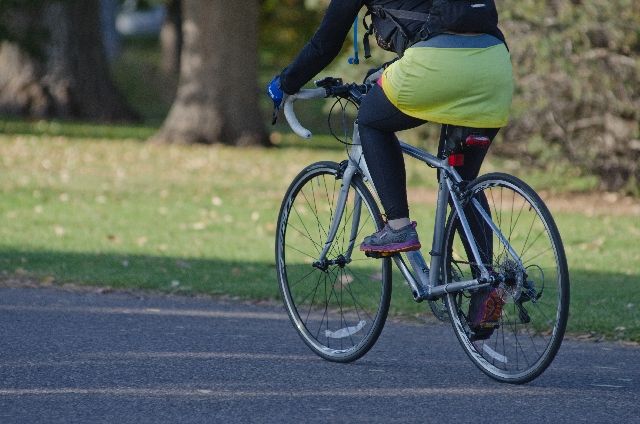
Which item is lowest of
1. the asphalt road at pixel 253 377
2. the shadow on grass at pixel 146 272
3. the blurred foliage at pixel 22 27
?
the shadow on grass at pixel 146 272

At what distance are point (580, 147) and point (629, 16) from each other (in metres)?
1.54

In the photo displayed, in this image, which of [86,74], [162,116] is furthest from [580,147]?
[162,116]

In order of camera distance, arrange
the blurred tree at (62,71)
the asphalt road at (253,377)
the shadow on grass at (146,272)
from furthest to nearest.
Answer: the blurred tree at (62,71) < the shadow on grass at (146,272) < the asphalt road at (253,377)

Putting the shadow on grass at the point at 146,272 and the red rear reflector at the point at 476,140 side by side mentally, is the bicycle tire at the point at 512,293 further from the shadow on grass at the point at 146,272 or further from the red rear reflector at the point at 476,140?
the shadow on grass at the point at 146,272

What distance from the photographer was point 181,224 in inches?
498

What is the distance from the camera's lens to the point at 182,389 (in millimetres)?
5406

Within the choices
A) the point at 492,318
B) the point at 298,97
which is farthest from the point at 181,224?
the point at 492,318

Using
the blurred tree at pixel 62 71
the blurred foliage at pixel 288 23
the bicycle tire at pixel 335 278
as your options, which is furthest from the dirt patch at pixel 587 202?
the blurred foliage at pixel 288 23

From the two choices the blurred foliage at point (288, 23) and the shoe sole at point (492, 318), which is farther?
the blurred foliage at point (288, 23)

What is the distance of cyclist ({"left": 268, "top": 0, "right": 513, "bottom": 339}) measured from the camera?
539 centimetres

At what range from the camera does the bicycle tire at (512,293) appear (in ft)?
17.1

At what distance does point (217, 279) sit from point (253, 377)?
3566 millimetres

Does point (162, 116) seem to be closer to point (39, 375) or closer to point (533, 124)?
point (533, 124)

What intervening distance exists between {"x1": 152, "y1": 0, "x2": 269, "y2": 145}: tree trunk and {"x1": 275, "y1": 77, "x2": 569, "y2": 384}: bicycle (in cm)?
1496
